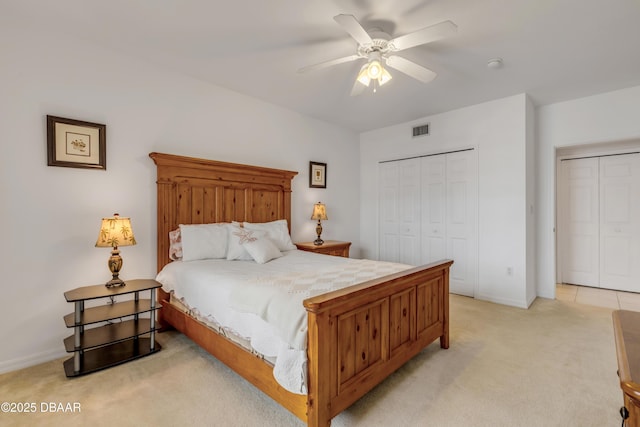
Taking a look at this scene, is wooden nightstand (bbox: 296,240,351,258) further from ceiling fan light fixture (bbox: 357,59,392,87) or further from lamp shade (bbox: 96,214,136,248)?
ceiling fan light fixture (bbox: 357,59,392,87)

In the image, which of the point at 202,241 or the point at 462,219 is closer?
the point at 202,241

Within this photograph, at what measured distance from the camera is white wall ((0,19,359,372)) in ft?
7.67

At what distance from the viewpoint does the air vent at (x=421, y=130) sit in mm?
4645

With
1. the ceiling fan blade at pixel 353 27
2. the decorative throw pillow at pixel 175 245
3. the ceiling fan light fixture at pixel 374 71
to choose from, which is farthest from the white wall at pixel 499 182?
the decorative throw pillow at pixel 175 245

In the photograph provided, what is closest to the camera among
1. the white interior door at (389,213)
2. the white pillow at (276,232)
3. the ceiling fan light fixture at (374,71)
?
the ceiling fan light fixture at (374,71)

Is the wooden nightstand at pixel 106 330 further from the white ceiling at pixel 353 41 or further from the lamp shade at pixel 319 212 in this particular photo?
the lamp shade at pixel 319 212

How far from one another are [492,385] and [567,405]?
0.41 meters

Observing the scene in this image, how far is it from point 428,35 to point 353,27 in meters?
0.51

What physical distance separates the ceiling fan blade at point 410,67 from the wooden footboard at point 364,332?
63.4 inches

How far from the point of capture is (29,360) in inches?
93.0

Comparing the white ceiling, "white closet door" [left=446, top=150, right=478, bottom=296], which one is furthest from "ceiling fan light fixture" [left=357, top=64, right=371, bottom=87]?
"white closet door" [left=446, top=150, right=478, bottom=296]

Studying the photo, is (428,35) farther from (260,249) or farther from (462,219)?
(462,219)

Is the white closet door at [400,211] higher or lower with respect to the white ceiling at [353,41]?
lower

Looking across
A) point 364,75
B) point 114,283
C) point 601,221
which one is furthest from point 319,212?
point 601,221
